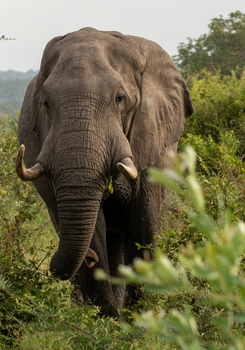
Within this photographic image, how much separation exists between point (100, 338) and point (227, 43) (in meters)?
19.6

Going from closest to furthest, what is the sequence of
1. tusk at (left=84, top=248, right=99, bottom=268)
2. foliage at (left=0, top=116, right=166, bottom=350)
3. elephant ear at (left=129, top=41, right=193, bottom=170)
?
foliage at (left=0, top=116, right=166, bottom=350) < tusk at (left=84, top=248, right=99, bottom=268) < elephant ear at (left=129, top=41, right=193, bottom=170)

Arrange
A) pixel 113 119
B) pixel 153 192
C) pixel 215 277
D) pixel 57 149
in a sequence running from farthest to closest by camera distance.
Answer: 1. pixel 153 192
2. pixel 113 119
3. pixel 57 149
4. pixel 215 277

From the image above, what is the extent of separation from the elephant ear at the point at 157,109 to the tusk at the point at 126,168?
42 cm

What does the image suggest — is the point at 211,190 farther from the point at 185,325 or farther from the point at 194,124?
the point at 194,124

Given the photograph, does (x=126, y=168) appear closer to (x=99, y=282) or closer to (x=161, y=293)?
(x=161, y=293)

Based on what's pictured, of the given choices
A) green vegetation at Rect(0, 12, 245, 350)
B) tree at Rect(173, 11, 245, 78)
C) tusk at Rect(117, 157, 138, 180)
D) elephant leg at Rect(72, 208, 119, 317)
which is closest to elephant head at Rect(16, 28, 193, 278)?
tusk at Rect(117, 157, 138, 180)

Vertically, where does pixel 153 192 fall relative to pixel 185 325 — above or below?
below

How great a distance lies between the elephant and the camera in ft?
9.16

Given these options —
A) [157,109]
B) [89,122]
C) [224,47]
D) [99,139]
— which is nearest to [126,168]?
[99,139]

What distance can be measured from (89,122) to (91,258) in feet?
3.12

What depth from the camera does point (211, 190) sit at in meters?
3.13

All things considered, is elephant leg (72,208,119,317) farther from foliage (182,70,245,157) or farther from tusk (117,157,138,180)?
foliage (182,70,245,157)

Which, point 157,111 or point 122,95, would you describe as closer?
point 122,95

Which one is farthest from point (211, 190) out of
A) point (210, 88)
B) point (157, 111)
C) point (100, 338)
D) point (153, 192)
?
point (210, 88)
